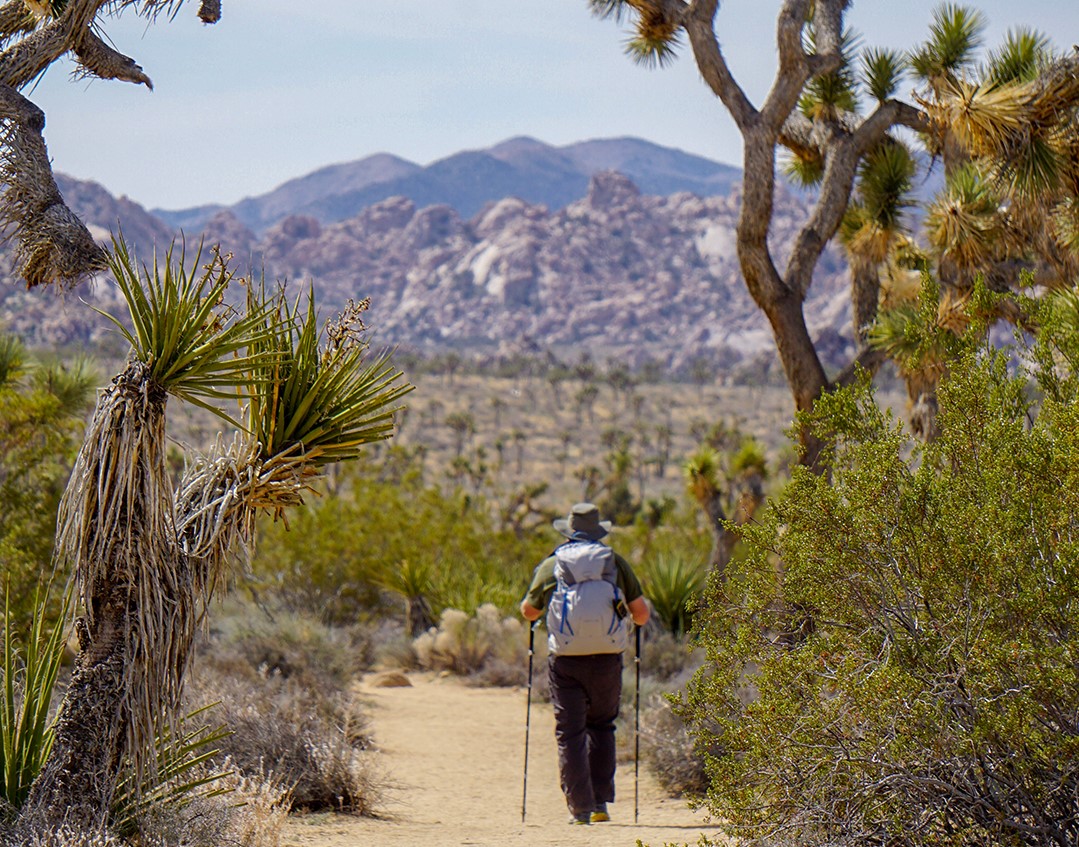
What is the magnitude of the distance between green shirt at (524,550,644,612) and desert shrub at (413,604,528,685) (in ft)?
20.0

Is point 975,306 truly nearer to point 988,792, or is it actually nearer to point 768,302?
point 988,792

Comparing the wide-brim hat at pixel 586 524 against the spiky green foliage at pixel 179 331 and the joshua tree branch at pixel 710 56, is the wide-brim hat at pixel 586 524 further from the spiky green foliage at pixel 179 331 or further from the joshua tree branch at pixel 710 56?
the joshua tree branch at pixel 710 56

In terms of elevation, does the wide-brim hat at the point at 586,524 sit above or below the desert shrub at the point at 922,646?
above

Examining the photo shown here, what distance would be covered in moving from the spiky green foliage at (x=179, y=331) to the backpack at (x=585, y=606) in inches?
100

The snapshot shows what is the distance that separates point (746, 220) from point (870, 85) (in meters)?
2.50

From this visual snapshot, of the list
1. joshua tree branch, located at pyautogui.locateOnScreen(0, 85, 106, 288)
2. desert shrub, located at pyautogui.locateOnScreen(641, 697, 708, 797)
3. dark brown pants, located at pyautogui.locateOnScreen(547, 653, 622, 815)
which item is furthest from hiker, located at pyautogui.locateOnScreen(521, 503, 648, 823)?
joshua tree branch, located at pyautogui.locateOnScreen(0, 85, 106, 288)

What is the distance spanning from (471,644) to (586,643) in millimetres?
6920

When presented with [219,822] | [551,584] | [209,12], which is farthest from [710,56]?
[219,822]

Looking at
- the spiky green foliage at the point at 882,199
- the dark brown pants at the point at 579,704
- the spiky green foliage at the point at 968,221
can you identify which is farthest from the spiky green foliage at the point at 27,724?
the spiky green foliage at the point at 882,199

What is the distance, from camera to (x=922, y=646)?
386 centimetres

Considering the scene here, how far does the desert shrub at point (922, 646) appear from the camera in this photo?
12.0 ft

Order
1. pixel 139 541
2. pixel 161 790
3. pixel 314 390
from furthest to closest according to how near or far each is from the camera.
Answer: pixel 314 390 < pixel 161 790 < pixel 139 541

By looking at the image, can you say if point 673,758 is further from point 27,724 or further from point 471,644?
point 471,644

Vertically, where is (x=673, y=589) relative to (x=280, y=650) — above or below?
above
